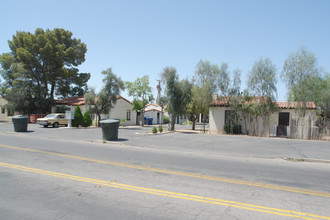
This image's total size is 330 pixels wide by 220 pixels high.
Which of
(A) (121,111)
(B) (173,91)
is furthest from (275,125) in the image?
(A) (121,111)

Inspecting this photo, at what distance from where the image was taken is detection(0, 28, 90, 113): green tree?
123ft

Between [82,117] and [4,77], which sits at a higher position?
[4,77]

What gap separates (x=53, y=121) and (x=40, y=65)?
47.2 ft

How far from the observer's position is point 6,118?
145 feet

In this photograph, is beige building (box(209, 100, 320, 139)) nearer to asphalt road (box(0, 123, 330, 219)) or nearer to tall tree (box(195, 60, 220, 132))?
tall tree (box(195, 60, 220, 132))

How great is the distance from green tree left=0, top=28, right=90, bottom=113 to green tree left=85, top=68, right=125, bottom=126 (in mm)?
11941

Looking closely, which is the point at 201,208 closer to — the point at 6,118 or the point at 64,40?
the point at 64,40

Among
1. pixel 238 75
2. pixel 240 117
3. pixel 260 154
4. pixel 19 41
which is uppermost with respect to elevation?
pixel 19 41

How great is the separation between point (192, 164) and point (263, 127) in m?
15.7

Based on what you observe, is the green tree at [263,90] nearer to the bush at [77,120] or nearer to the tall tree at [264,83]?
the tall tree at [264,83]

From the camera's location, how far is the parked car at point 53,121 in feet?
90.8

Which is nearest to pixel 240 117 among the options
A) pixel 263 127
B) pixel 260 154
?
pixel 263 127

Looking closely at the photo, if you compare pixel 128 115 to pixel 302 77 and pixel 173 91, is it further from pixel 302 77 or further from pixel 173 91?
pixel 302 77

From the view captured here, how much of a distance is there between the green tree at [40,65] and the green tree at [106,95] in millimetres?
11941
